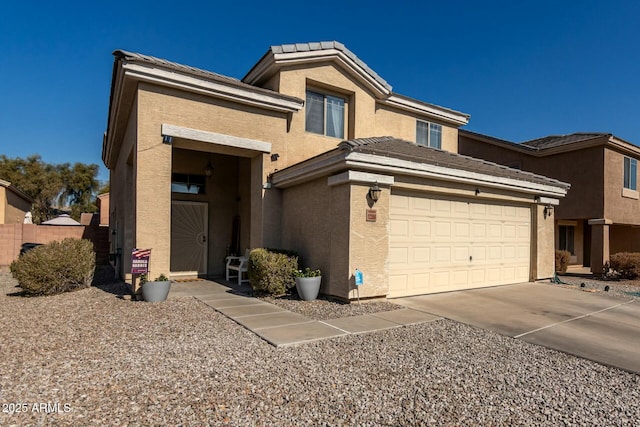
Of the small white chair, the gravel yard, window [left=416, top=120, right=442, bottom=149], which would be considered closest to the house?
the small white chair

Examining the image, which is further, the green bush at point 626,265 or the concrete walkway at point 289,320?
the green bush at point 626,265

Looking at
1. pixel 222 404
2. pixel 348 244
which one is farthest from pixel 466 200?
pixel 222 404

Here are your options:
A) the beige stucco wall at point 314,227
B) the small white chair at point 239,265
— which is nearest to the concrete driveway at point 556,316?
the beige stucco wall at point 314,227

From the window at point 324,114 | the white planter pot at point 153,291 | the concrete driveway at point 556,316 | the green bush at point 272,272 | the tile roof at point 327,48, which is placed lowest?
the concrete driveway at point 556,316

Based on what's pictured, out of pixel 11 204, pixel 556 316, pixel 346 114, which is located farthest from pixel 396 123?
pixel 11 204

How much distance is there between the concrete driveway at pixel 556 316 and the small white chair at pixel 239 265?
196 inches

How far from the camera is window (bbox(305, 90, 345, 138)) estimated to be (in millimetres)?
12617

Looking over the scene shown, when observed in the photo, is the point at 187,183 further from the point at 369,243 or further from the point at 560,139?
the point at 560,139

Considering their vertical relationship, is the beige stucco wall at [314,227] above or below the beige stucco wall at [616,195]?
below

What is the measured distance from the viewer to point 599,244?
1705 centimetres

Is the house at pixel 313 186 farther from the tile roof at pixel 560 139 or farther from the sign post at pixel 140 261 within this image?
the tile roof at pixel 560 139

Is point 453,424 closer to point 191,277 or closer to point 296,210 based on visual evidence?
point 296,210

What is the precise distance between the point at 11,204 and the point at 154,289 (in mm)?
23504

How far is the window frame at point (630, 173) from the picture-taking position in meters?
18.2
